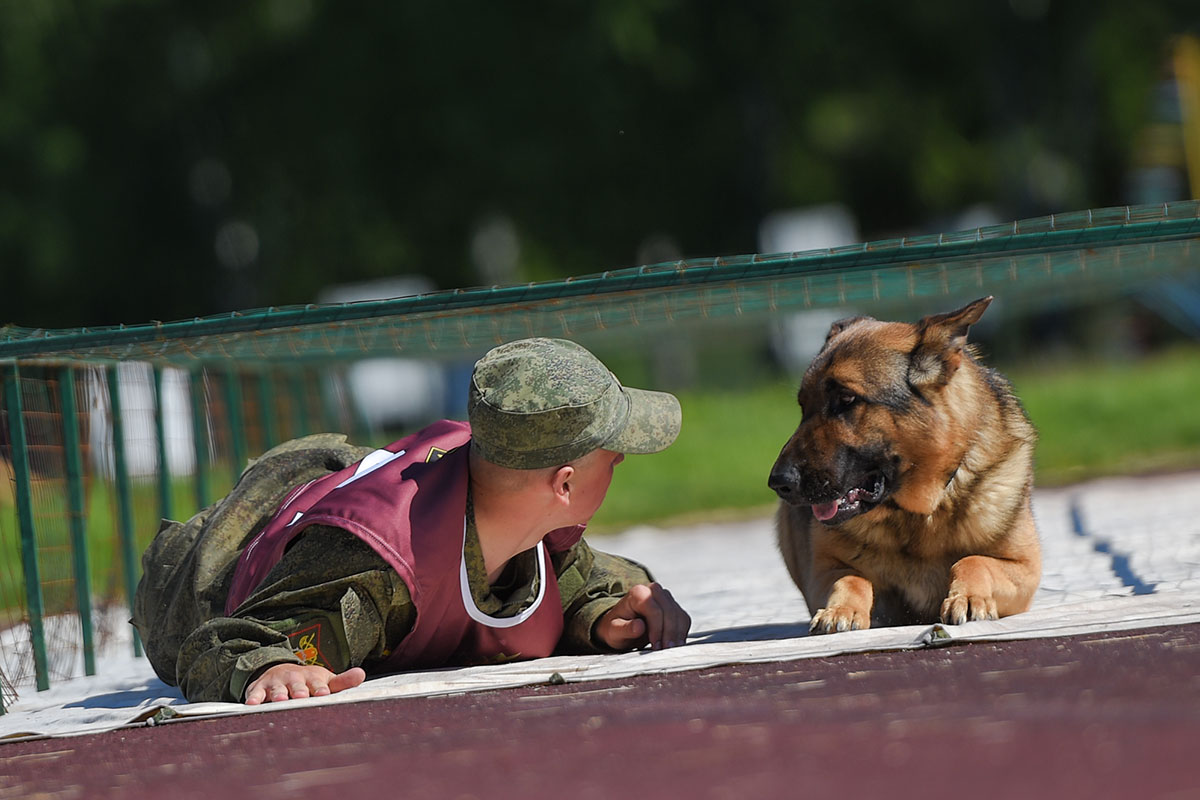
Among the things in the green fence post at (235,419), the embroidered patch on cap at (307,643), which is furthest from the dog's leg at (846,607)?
the green fence post at (235,419)

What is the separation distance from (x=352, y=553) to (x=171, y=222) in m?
23.1

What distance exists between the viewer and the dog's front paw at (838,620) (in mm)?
4457

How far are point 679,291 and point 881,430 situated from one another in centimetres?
86

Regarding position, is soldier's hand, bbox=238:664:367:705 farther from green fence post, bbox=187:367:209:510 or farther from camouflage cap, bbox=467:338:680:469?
green fence post, bbox=187:367:209:510

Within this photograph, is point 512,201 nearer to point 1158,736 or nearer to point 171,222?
point 171,222

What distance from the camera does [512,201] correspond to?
23.5 meters

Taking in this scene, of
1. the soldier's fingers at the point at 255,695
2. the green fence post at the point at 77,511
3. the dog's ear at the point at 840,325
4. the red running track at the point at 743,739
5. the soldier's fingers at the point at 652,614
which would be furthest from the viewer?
the green fence post at the point at 77,511

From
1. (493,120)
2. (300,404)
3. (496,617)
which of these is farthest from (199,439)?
(493,120)

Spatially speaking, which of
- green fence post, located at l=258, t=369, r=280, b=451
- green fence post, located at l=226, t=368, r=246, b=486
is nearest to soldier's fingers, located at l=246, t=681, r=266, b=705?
green fence post, located at l=226, t=368, r=246, b=486

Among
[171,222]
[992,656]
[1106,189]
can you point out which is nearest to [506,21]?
[171,222]

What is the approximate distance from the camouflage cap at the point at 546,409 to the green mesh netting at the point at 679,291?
0.46m

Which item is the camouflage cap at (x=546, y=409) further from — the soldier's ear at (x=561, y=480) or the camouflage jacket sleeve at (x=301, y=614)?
the camouflage jacket sleeve at (x=301, y=614)

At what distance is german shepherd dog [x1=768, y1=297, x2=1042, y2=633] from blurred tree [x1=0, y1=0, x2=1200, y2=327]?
56.5 feet

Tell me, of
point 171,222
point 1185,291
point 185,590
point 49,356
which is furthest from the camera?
point 171,222
